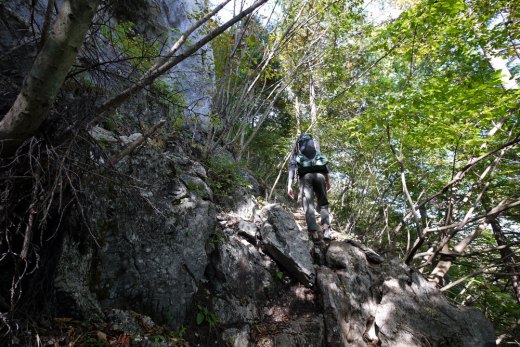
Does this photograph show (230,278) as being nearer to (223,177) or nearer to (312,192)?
(312,192)

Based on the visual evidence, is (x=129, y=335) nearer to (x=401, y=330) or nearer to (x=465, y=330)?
(x=401, y=330)

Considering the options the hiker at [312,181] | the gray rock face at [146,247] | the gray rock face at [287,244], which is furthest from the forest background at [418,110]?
the hiker at [312,181]

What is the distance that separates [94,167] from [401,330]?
4701mm

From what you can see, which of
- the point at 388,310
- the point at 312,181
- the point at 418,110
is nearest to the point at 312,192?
the point at 312,181

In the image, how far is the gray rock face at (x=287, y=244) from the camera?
15.0 feet

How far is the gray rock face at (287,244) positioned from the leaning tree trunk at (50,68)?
12.4 feet

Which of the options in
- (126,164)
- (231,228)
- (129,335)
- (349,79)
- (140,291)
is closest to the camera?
(129,335)

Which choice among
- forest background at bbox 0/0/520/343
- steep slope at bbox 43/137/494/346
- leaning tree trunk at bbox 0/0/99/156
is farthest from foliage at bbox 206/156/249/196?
leaning tree trunk at bbox 0/0/99/156

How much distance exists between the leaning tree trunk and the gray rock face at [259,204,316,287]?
3765 millimetres

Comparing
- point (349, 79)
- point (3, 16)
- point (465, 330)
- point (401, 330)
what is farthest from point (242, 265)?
point (349, 79)

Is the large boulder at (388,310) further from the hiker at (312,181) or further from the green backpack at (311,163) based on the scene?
the green backpack at (311,163)

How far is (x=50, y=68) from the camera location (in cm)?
164

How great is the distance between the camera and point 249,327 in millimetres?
3758

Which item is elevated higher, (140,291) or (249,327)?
(140,291)
